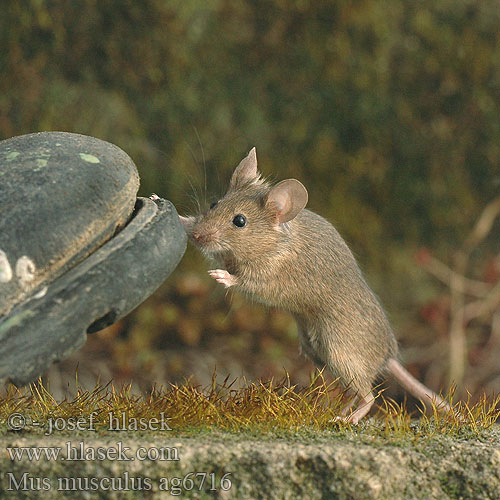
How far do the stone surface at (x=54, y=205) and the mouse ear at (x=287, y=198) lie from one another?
0.61 metres

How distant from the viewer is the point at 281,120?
597 centimetres

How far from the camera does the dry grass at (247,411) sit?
2.71 m

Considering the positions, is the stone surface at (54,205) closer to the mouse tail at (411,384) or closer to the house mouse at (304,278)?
the house mouse at (304,278)

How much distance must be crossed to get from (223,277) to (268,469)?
2.83 feet

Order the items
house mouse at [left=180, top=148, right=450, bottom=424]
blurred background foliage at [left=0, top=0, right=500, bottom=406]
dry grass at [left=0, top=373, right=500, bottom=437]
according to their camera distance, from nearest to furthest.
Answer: dry grass at [left=0, top=373, right=500, bottom=437] → house mouse at [left=180, top=148, right=450, bottom=424] → blurred background foliage at [left=0, top=0, right=500, bottom=406]

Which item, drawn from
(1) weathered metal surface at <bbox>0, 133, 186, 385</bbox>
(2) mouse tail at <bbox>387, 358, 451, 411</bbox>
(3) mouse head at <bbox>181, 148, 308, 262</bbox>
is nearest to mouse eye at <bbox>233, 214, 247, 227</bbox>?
(3) mouse head at <bbox>181, 148, 308, 262</bbox>

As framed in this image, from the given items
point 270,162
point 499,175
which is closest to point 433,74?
point 499,175

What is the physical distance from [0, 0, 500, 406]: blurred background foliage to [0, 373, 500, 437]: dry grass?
2538 mm

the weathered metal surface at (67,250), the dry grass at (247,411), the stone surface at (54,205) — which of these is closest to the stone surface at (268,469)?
the dry grass at (247,411)

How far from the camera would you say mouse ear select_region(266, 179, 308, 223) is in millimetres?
3016

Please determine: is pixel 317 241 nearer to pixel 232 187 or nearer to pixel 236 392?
pixel 232 187

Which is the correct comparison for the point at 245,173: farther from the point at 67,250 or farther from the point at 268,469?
the point at 268,469

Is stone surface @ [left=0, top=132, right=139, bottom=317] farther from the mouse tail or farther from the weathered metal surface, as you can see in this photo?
the mouse tail

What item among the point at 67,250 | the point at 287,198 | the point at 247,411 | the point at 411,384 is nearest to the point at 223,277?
the point at 287,198
